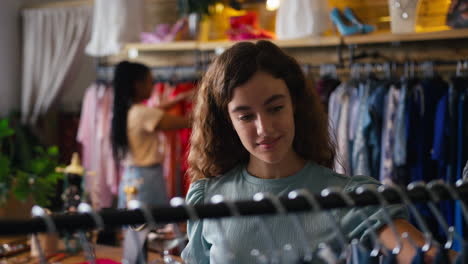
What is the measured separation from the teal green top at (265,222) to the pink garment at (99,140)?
9.95ft

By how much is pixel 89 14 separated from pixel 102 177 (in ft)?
4.67

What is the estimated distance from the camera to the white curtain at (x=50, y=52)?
468 cm

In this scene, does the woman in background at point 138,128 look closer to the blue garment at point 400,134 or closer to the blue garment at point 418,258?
the blue garment at point 400,134

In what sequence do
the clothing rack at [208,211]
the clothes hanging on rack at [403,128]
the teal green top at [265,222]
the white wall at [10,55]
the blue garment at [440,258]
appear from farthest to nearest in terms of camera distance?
the white wall at [10,55] → the clothes hanging on rack at [403,128] → the teal green top at [265,222] → the blue garment at [440,258] → the clothing rack at [208,211]

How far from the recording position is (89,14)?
468 cm

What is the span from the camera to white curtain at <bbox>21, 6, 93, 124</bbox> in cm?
468

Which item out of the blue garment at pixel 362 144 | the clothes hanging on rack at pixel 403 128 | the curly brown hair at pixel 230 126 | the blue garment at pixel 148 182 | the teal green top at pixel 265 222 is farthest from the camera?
the blue garment at pixel 148 182

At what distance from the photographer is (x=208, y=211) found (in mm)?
792

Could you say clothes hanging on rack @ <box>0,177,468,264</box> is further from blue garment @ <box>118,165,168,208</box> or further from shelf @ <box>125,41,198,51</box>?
shelf @ <box>125,41,198,51</box>

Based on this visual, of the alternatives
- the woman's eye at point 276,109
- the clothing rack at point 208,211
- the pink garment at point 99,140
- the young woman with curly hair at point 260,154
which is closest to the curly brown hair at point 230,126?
the young woman with curly hair at point 260,154

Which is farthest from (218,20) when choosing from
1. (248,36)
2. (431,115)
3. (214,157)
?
(214,157)

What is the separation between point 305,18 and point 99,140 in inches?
74.4

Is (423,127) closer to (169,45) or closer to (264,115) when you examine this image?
(169,45)

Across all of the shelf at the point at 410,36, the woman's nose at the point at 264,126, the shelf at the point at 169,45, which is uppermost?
the shelf at the point at 410,36
